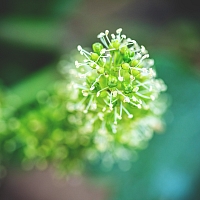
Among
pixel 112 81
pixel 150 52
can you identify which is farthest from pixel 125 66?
pixel 150 52

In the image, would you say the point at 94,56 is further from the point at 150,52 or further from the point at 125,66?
the point at 150,52

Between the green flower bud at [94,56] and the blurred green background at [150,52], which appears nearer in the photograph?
the green flower bud at [94,56]

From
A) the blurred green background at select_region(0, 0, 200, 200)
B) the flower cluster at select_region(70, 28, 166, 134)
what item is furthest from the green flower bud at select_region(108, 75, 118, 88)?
the blurred green background at select_region(0, 0, 200, 200)

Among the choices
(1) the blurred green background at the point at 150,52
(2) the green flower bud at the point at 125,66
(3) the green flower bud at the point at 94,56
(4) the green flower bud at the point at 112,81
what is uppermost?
(1) the blurred green background at the point at 150,52

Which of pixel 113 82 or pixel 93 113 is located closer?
pixel 113 82

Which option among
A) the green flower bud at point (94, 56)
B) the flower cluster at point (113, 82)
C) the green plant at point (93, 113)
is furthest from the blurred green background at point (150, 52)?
the green flower bud at point (94, 56)

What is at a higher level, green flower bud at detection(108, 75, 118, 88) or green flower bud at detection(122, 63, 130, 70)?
green flower bud at detection(122, 63, 130, 70)

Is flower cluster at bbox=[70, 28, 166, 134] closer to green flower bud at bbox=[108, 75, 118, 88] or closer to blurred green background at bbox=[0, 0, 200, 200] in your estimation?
green flower bud at bbox=[108, 75, 118, 88]

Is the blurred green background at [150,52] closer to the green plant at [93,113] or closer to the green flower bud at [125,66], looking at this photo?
the green plant at [93,113]
